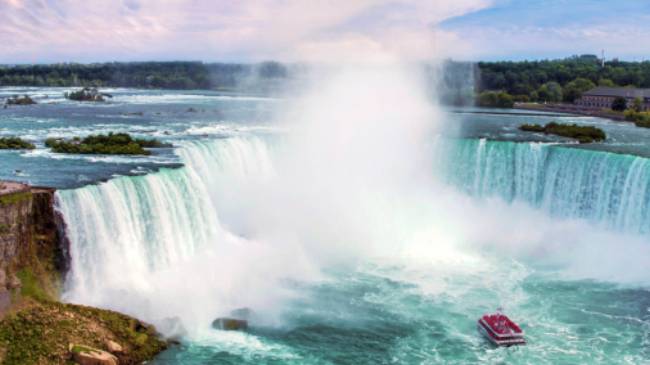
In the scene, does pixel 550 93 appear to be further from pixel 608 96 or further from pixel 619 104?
pixel 619 104

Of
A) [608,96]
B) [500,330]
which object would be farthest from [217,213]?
[608,96]

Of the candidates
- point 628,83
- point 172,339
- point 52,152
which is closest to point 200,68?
point 628,83

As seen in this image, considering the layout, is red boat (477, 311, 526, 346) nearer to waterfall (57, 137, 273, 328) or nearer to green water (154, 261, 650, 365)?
green water (154, 261, 650, 365)

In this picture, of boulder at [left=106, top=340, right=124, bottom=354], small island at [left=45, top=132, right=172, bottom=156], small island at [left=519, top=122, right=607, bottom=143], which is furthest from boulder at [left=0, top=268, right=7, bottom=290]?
small island at [left=519, top=122, right=607, bottom=143]

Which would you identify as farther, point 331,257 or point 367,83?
point 367,83

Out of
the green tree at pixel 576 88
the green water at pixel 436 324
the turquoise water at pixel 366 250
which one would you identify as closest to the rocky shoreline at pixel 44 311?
the turquoise water at pixel 366 250

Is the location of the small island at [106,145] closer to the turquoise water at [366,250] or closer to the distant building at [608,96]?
the turquoise water at [366,250]

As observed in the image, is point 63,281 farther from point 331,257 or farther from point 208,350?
point 331,257
